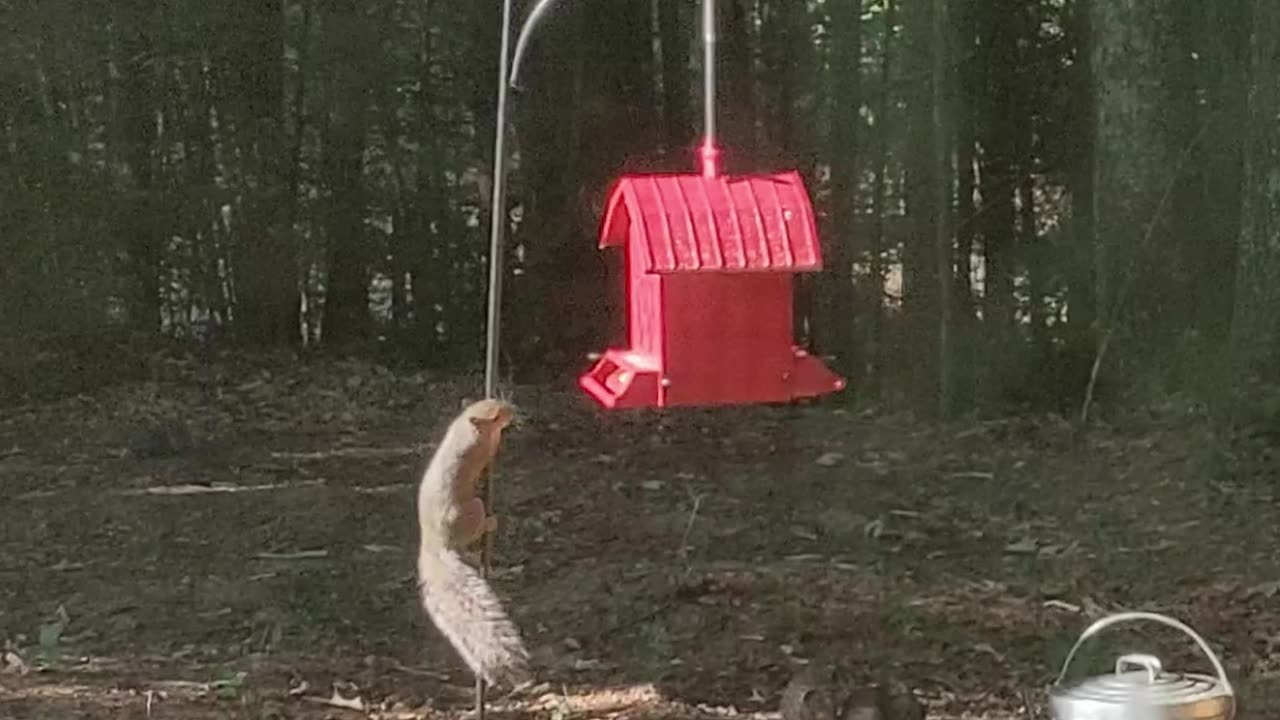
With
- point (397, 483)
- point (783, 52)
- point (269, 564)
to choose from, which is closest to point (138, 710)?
point (269, 564)

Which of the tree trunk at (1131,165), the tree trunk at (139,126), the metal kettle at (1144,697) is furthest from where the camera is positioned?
the tree trunk at (1131,165)

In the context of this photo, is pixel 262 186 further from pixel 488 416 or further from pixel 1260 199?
pixel 1260 199

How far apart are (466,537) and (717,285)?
0.73 ft

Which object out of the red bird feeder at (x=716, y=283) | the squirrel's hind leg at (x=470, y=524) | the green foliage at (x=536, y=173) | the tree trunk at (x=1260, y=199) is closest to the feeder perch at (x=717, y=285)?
the red bird feeder at (x=716, y=283)

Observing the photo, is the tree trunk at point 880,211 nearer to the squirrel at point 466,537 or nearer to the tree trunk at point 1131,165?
the tree trunk at point 1131,165

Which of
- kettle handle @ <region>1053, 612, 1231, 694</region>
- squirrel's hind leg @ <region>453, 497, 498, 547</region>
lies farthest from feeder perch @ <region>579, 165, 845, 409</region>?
kettle handle @ <region>1053, 612, 1231, 694</region>

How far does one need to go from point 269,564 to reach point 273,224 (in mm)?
258

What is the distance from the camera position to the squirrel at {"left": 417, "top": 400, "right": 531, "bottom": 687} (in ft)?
3.63

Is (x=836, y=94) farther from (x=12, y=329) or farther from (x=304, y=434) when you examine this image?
(x=12, y=329)

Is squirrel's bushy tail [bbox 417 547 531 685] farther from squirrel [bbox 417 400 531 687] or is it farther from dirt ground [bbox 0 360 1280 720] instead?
dirt ground [bbox 0 360 1280 720]

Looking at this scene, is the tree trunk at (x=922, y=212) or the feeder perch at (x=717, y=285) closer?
the feeder perch at (x=717, y=285)

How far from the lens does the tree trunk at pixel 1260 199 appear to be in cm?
148

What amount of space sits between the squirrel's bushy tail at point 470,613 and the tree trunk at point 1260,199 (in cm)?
70

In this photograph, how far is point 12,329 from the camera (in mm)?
1350
